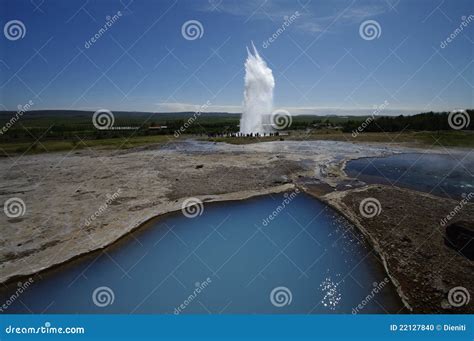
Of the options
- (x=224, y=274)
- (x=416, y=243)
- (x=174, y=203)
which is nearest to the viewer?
(x=224, y=274)

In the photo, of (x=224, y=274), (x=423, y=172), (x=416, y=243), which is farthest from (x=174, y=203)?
(x=423, y=172)

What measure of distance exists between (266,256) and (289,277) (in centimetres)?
145

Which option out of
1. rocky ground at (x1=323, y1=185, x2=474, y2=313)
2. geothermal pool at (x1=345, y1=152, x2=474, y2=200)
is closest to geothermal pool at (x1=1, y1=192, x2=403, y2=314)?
rocky ground at (x1=323, y1=185, x2=474, y2=313)

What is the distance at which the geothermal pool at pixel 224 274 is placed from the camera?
8180mm

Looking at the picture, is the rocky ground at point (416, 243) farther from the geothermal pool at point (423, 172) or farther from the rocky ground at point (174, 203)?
the geothermal pool at point (423, 172)

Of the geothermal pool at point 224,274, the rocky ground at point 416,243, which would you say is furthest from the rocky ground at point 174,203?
the geothermal pool at point 224,274

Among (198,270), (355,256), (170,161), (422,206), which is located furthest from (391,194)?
(170,161)

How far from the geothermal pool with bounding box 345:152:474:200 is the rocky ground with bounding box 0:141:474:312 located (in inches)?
79.2

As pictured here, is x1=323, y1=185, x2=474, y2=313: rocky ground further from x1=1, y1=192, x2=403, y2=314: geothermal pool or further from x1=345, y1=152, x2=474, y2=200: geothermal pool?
x1=345, y1=152, x2=474, y2=200: geothermal pool

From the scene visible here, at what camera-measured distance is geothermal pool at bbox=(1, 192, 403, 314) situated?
818 cm

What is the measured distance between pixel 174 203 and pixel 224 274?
6897 millimetres

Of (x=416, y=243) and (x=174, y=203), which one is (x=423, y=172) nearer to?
(x=416, y=243)

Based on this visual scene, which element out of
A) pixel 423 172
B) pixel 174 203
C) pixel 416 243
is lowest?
pixel 416 243

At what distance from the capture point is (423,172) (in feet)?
75.5
